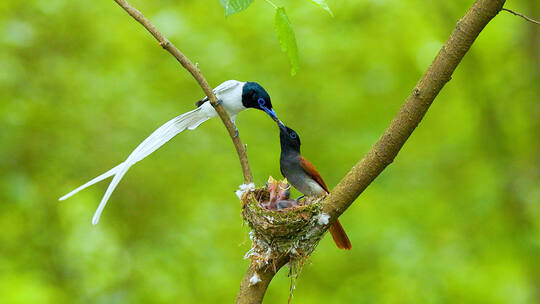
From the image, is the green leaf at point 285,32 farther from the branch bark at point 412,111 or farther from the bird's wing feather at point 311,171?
the bird's wing feather at point 311,171

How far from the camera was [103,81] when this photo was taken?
731 centimetres

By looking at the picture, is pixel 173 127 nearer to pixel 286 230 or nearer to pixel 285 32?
pixel 286 230

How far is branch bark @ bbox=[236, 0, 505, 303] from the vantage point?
2848 millimetres

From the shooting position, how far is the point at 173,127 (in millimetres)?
3715

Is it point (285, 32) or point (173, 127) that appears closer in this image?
point (285, 32)

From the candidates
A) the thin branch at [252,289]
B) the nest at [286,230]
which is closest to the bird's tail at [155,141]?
the nest at [286,230]

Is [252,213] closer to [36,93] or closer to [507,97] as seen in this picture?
[36,93]

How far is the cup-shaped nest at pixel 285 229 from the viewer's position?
12.6ft

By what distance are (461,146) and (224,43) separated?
3604 millimetres

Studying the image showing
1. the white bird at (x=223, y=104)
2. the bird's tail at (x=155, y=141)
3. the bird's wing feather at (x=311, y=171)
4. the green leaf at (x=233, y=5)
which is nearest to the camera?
the green leaf at (x=233, y=5)

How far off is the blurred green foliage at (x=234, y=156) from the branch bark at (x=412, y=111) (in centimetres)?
406

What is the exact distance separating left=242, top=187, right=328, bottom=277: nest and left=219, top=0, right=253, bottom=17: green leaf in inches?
70.4

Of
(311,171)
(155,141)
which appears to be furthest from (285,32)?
(311,171)

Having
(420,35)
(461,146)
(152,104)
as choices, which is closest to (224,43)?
(152,104)
